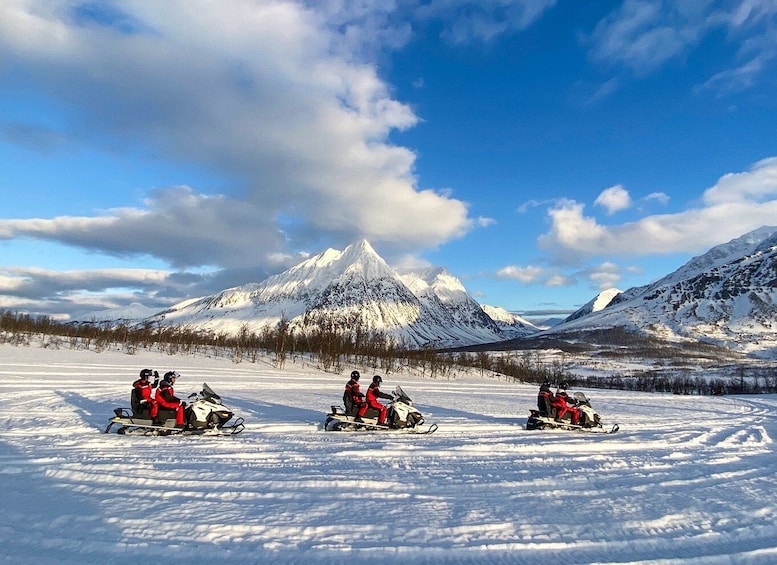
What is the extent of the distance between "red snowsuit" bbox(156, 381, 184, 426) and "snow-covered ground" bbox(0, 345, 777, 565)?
1.60ft

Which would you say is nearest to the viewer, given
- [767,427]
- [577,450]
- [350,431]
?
[577,450]

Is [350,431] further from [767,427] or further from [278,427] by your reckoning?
[767,427]

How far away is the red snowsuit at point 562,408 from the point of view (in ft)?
43.1

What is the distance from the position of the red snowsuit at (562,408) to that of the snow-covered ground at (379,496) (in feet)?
3.17

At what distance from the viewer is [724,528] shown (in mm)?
5820

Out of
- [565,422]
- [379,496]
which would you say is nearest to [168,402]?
[379,496]

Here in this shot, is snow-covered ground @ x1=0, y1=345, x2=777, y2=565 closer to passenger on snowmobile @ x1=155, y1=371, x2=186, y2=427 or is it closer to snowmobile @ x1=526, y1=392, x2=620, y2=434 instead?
passenger on snowmobile @ x1=155, y1=371, x2=186, y2=427

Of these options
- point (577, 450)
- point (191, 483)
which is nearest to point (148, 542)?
point (191, 483)

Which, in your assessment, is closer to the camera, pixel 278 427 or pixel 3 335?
pixel 278 427

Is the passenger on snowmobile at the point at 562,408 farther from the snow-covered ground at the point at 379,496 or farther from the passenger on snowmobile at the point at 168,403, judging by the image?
the passenger on snowmobile at the point at 168,403

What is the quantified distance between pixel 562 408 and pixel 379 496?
26.5 feet

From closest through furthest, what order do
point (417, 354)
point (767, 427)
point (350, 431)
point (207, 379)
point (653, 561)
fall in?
point (653, 561) < point (350, 431) < point (767, 427) < point (207, 379) < point (417, 354)

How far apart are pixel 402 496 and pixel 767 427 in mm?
14951

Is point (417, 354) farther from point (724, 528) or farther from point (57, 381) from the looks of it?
point (724, 528)
